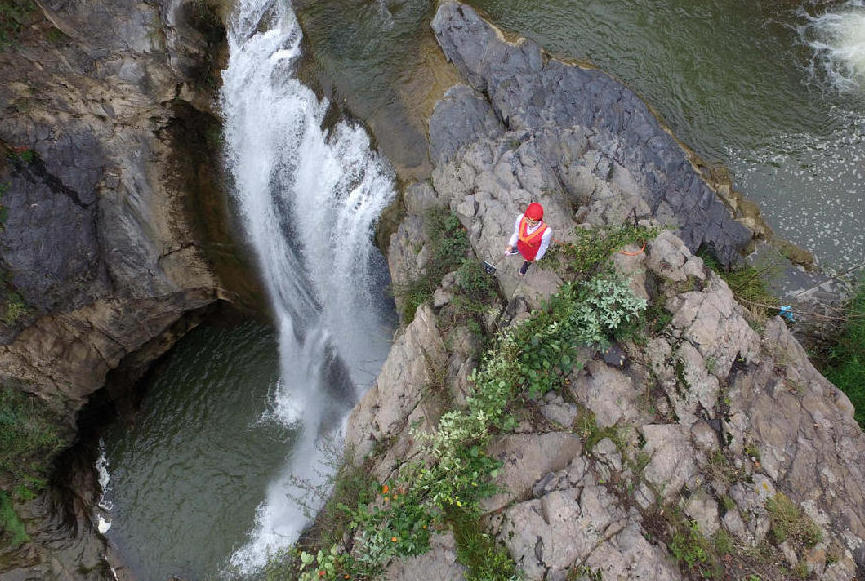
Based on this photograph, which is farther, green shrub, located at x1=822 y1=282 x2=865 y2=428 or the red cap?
green shrub, located at x1=822 y1=282 x2=865 y2=428

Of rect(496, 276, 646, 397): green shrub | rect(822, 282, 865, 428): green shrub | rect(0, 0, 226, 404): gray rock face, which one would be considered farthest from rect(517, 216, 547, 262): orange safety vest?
rect(0, 0, 226, 404): gray rock face

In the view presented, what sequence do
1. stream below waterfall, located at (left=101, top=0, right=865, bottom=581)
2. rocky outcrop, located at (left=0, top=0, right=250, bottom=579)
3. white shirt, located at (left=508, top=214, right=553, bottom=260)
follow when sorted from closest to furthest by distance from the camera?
white shirt, located at (left=508, top=214, right=553, bottom=260), rocky outcrop, located at (left=0, top=0, right=250, bottom=579), stream below waterfall, located at (left=101, top=0, right=865, bottom=581)

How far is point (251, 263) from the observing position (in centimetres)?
1258

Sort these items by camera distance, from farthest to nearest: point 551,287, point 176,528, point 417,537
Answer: point 176,528
point 551,287
point 417,537

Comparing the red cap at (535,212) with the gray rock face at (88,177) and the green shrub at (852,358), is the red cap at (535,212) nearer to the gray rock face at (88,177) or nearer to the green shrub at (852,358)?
the green shrub at (852,358)

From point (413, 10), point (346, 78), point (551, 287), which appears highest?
point (413, 10)

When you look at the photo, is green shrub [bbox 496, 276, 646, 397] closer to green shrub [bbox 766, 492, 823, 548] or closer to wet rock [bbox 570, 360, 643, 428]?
wet rock [bbox 570, 360, 643, 428]

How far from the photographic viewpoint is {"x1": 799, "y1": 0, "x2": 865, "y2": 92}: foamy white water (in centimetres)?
1248

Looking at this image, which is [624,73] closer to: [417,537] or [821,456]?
[821,456]

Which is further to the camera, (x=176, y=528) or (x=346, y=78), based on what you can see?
(x=176, y=528)

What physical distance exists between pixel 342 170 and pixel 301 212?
146cm

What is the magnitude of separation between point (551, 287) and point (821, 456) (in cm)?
482

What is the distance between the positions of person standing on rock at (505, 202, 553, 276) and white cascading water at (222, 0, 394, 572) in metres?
3.79

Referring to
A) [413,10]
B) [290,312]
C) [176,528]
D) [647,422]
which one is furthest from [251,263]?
[647,422]
